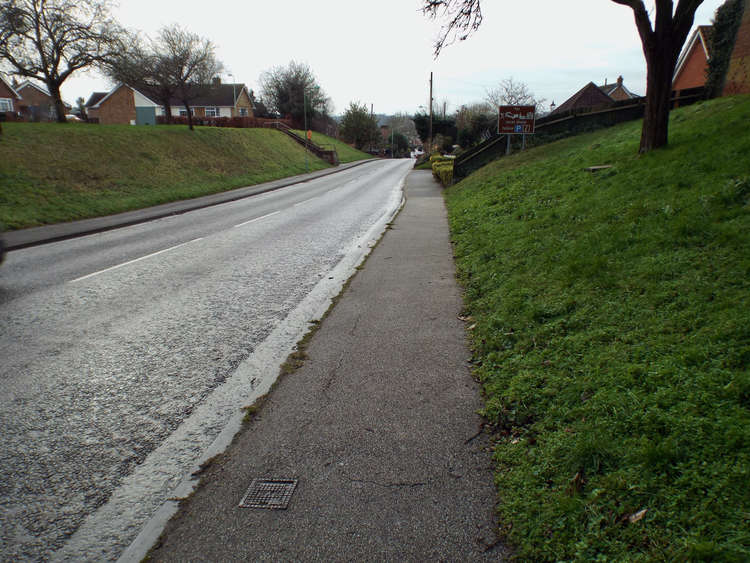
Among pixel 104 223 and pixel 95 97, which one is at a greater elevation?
pixel 95 97

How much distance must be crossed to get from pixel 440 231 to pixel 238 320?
7.32m

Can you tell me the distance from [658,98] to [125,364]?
37.3 ft

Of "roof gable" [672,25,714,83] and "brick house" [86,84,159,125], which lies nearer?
"roof gable" [672,25,714,83]

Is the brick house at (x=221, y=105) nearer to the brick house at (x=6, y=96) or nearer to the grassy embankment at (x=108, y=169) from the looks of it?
the brick house at (x=6, y=96)

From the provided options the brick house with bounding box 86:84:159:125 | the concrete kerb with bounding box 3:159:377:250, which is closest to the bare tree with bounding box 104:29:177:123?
the concrete kerb with bounding box 3:159:377:250

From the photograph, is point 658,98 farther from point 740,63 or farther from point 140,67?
point 140,67

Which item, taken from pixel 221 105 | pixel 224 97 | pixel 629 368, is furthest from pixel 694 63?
pixel 224 97

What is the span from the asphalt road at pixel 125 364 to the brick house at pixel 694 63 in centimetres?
2575

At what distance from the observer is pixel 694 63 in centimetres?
2619

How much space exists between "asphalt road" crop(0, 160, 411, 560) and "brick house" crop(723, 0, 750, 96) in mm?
15611

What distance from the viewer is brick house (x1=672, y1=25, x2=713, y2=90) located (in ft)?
80.8

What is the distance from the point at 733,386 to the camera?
2797 millimetres

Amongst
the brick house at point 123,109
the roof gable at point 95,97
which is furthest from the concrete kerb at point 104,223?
the roof gable at point 95,97

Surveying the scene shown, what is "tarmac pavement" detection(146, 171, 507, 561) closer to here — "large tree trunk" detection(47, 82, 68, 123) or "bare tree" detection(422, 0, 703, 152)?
"bare tree" detection(422, 0, 703, 152)
